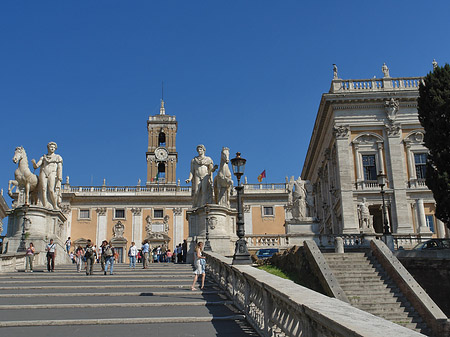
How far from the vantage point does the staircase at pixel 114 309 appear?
7.23 m

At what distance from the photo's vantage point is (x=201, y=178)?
72.4 feet

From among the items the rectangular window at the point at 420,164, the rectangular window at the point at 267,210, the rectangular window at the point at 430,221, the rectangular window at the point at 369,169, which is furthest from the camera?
the rectangular window at the point at 267,210

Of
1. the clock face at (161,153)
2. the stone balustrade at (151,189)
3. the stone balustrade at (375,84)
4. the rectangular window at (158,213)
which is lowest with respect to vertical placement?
the rectangular window at (158,213)

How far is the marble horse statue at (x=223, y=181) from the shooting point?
21.6 metres

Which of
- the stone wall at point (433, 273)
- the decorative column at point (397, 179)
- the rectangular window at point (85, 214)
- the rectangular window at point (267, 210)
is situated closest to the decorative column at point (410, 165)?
the decorative column at point (397, 179)

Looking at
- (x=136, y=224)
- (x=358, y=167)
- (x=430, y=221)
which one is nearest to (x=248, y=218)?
(x=136, y=224)

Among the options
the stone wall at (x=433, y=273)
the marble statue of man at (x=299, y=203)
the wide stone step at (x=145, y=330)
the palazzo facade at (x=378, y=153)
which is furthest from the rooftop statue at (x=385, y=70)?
the wide stone step at (x=145, y=330)

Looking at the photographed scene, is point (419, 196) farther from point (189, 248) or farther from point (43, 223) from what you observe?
point (43, 223)

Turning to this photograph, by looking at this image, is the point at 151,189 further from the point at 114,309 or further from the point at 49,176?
the point at 114,309

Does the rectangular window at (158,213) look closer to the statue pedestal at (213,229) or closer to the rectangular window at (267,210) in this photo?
the rectangular window at (267,210)

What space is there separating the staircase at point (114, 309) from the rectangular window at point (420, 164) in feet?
86.0

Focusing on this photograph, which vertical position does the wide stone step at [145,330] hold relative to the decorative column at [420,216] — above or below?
below

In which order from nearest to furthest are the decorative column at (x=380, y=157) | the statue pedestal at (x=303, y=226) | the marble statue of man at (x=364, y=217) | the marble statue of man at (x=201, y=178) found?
the marble statue of man at (x=201, y=178) < the statue pedestal at (x=303, y=226) < the marble statue of man at (x=364, y=217) < the decorative column at (x=380, y=157)

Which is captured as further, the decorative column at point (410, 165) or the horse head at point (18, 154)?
the decorative column at point (410, 165)
